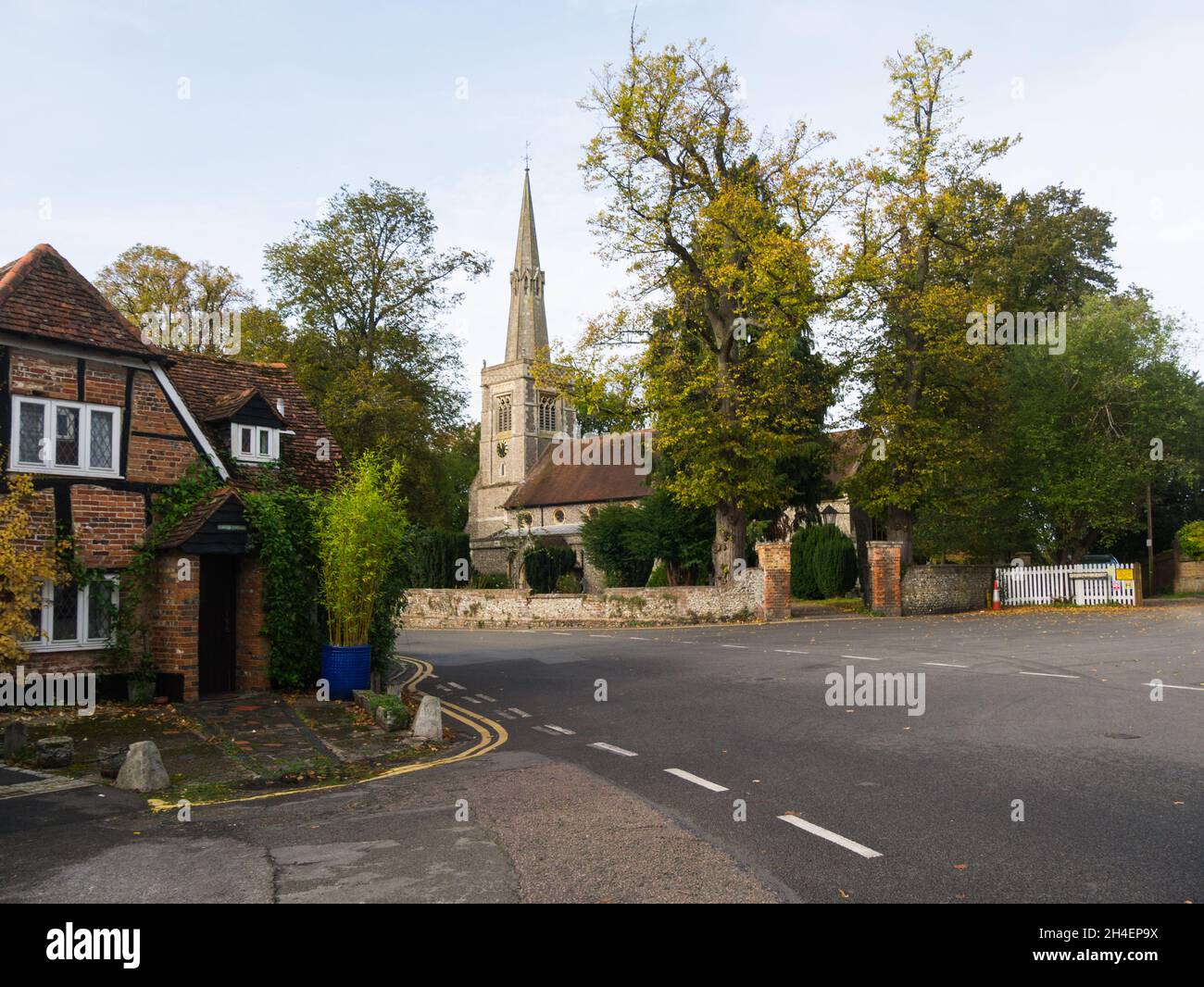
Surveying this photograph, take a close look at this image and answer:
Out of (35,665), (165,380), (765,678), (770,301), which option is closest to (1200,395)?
(770,301)

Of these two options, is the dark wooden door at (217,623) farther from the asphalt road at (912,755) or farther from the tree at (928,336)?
the tree at (928,336)

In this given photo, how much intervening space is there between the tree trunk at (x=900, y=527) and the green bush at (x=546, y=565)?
19.3m

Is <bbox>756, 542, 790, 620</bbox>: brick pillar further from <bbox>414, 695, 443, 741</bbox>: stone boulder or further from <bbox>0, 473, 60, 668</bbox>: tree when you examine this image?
<bbox>0, 473, 60, 668</bbox>: tree

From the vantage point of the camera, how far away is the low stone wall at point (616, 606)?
30906 mm

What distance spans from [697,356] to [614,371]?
12.0 ft

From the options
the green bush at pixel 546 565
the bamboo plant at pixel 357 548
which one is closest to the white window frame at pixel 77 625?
the bamboo plant at pixel 357 548

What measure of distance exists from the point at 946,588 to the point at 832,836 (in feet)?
98.7

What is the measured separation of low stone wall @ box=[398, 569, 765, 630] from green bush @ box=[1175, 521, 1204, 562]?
24.3m

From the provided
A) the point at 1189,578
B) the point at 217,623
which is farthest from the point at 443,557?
the point at 1189,578

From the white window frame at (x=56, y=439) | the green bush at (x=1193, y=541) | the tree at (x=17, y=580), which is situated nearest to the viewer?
the tree at (x=17, y=580)

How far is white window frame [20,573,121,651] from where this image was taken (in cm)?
1321

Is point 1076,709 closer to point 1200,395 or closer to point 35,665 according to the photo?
point 35,665

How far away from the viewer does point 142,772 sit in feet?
29.0

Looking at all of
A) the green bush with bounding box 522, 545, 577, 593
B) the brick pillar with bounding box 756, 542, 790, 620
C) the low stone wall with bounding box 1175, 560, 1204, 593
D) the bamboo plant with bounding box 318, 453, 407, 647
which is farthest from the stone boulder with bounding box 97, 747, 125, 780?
the low stone wall with bounding box 1175, 560, 1204, 593
